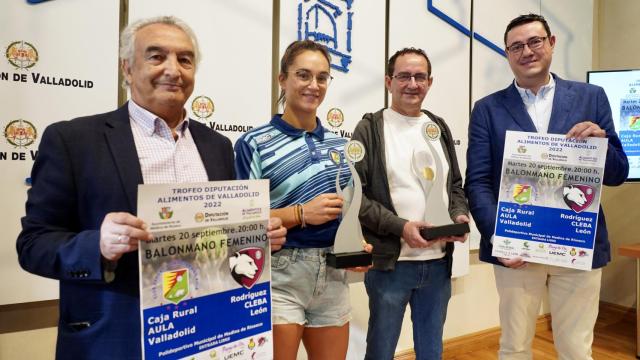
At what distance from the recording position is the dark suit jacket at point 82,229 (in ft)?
3.07

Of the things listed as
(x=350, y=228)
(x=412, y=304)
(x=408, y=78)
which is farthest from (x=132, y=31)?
(x=412, y=304)

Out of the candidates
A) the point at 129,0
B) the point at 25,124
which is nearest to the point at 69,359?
the point at 25,124

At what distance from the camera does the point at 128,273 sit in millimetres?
975

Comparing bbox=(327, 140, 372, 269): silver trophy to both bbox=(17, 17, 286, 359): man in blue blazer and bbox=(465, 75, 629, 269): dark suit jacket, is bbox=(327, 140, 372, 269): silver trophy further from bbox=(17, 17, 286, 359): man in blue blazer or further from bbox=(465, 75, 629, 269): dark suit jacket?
bbox=(465, 75, 629, 269): dark suit jacket

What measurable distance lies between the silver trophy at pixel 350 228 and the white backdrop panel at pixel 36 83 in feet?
3.72

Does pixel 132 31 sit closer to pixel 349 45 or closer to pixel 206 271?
pixel 206 271

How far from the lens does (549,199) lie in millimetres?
1627

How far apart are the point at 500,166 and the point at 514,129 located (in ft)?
0.53

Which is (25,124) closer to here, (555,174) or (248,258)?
(248,258)

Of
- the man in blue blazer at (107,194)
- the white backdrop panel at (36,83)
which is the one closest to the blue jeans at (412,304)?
the man in blue blazer at (107,194)

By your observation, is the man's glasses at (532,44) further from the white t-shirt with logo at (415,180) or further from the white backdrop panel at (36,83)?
the white backdrop panel at (36,83)

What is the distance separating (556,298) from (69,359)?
5.72ft

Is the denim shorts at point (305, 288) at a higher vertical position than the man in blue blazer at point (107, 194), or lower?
lower

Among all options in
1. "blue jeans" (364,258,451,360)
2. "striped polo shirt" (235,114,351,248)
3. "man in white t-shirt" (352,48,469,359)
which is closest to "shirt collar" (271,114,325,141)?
"striped polo shirt" (235,114,351,248)
